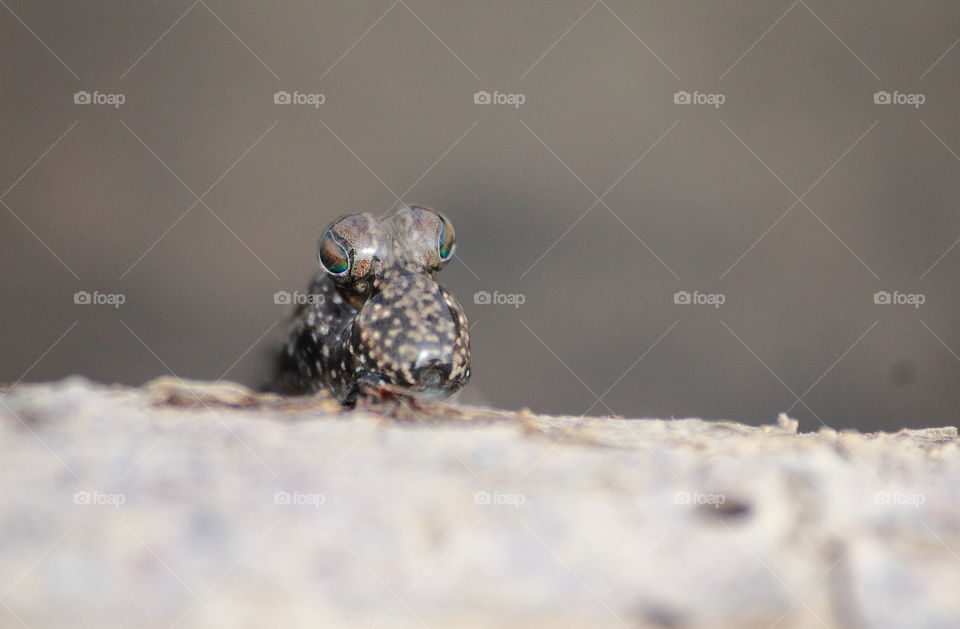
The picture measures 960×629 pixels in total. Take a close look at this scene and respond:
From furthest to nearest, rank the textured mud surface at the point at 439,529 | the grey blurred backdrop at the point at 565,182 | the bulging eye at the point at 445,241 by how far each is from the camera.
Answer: the grey blurred backdrop at the point at 565,182, the bulging eye at the point at 445,241, the textured mud surface at the point at 439,529

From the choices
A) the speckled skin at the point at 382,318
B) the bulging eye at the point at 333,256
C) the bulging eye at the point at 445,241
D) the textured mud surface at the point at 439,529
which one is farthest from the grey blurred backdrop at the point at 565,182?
the textured mud surface at the point at 439,529

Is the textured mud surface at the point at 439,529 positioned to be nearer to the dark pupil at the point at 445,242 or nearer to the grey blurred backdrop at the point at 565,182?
the dark pupil at the point at 445,242

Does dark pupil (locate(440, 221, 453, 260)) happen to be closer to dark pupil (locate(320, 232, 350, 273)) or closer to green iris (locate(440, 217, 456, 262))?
green iris (locate(440, 217, 456, 262))

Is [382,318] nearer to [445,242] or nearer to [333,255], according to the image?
[333,255]

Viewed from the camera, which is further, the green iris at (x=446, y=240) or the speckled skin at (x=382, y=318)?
the green iris at (x=446, y=240)

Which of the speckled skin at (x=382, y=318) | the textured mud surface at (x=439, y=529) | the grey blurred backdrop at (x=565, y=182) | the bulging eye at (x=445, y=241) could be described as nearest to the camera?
the textured mud surface at (x=439, y=529)

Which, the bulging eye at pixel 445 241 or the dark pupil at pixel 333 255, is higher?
the bulging eye at pixel 445 241

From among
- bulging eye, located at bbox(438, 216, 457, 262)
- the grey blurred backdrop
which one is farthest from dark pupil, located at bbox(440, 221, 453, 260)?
the grey blurred backdrop

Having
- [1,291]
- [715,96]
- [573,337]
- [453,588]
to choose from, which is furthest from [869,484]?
[1,291]

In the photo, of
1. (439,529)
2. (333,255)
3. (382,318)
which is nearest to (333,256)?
(333,255)
